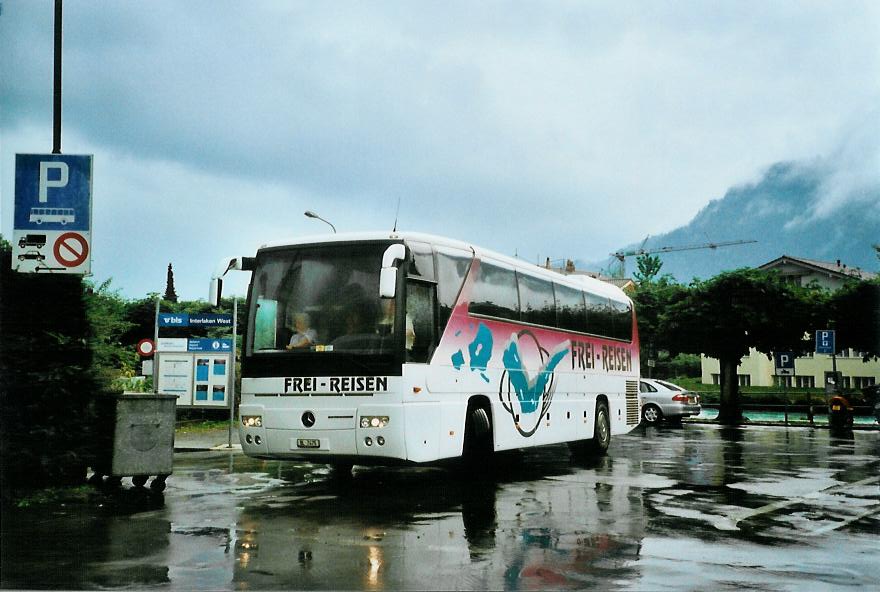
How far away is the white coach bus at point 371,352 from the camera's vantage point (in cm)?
1214

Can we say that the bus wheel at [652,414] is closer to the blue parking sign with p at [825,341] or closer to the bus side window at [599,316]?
the blue parking sign with p at [825,341]

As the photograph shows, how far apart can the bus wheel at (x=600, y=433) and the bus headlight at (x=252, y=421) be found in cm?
913

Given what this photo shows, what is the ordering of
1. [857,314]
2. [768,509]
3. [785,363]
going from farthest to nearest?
[857,314] → [785,363] → [768,509]

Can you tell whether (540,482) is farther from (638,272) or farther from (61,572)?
(638,272)

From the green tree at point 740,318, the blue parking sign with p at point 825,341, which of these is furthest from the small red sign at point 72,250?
the green tree at point 740,318

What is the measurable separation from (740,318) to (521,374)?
2768cm

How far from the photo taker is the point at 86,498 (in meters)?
11.5

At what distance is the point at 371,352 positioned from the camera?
1216cm

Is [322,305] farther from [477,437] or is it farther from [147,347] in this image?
[147,347]

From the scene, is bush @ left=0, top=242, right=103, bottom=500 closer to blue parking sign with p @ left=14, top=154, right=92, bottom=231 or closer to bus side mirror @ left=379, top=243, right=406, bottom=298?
blue parking sign with p @ left=14, top=154, right=92, bottom=231

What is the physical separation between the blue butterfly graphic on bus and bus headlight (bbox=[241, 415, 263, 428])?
305 centimetres

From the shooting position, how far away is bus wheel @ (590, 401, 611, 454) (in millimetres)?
19828

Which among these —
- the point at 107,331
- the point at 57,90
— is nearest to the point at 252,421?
the point at 107,331

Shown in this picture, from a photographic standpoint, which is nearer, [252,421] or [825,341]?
[252,421]
